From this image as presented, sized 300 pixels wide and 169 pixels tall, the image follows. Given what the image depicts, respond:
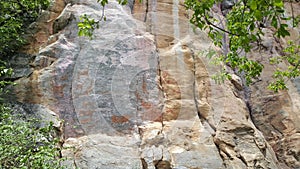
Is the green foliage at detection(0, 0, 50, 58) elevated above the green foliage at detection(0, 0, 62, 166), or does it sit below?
above

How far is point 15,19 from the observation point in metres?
8.57

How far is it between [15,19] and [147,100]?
13.5ft

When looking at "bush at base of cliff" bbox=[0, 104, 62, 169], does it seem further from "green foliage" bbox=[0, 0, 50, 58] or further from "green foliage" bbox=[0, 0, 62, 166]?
"green foliage" bbox=[0, 0, 50, 58]

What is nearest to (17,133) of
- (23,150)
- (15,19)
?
(23,150)

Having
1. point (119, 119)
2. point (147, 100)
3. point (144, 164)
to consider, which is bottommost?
point (144, 164)

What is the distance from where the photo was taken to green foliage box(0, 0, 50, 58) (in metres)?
8.07

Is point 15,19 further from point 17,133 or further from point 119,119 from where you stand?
point 17,133

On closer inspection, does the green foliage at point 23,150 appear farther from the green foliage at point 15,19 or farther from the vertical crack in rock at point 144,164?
the green foliage at point 15,19

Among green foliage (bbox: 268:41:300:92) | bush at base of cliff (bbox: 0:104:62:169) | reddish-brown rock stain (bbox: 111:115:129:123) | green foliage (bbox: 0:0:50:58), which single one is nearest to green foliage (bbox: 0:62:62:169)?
bush at base of cliff (bbox: 0:104:62:169)

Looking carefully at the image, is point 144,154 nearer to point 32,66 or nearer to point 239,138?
point 239,138

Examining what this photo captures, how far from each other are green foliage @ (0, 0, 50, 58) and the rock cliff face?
436 mm

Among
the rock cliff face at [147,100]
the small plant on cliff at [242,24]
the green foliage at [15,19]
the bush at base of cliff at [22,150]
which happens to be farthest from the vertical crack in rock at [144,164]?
the green foliage at [15,19]

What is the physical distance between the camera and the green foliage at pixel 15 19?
8068 millimetres

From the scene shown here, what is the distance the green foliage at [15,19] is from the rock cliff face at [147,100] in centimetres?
44
